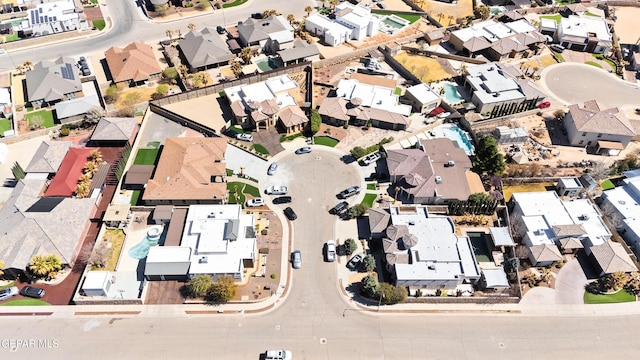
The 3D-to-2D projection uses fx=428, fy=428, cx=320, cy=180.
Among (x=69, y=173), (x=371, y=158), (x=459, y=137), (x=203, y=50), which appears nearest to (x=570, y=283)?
(x=459, y=137)

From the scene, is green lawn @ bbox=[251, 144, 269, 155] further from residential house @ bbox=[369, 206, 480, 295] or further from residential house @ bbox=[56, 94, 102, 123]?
residential house @ bbox=[56, 94, 102, 123]

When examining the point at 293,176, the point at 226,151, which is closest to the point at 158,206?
the point at 226,151

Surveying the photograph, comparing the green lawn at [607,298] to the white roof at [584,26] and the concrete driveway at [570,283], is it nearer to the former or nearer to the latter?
the concrete driveway at [570,283]

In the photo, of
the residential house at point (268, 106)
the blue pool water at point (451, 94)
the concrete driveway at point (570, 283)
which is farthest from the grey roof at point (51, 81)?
the concrete driveway at point (570, 283)

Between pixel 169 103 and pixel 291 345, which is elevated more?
pixel 169 103

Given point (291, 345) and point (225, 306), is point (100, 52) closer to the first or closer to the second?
point (225, 306)

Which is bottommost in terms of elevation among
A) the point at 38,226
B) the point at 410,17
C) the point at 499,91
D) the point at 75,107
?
the point at 38,226

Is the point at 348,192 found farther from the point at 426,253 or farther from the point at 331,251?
the point at 426,253

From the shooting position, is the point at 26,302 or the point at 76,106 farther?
the point at 76,106
